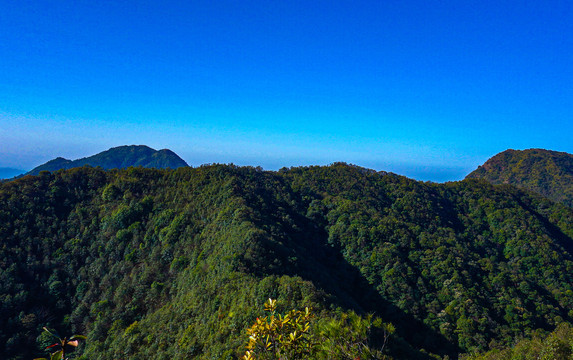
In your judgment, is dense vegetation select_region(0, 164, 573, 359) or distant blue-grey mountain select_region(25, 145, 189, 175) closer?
dense vegetation select_region(0, 164, 573, 359)

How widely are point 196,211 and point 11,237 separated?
26.9 metres

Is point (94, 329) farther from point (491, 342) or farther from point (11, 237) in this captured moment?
point (491, 342)

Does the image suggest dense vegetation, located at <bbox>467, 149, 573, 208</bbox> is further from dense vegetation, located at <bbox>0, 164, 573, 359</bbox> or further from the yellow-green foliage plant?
the yellow-green foliage plant

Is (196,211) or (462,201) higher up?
(462,201)

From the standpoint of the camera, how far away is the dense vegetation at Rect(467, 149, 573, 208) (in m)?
119

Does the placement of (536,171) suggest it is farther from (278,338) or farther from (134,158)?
(134,158)

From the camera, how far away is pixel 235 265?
1115 inches

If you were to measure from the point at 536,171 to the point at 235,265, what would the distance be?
15785 cm

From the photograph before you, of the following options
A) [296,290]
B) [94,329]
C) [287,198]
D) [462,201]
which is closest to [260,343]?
[296,290]

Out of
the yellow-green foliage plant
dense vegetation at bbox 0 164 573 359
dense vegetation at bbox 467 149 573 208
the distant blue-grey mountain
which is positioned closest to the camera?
the yellow-green foliage plant

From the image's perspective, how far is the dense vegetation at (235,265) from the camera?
25422mm

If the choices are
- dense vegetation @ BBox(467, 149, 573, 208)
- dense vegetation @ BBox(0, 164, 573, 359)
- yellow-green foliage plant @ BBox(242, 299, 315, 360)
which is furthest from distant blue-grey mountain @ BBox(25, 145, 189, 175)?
yellow-green foliage plant @ BBox(242, 299, 315, 360)

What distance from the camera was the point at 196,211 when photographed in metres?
47.5

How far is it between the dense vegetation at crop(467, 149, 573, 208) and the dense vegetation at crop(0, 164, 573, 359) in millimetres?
68920
